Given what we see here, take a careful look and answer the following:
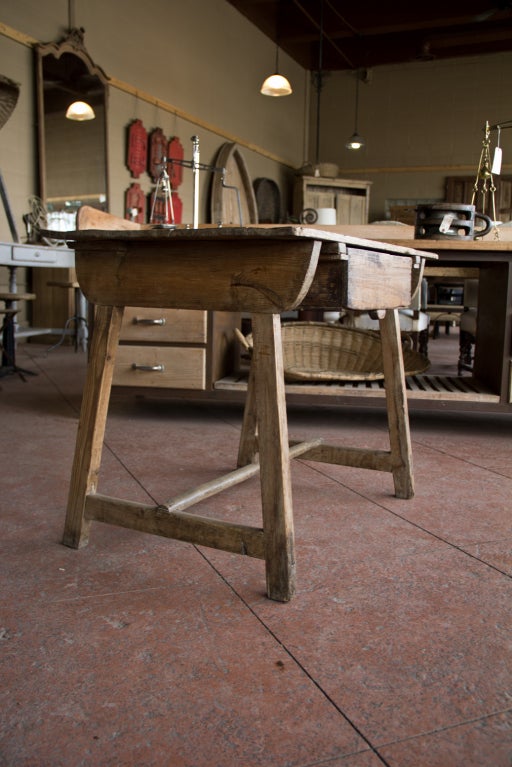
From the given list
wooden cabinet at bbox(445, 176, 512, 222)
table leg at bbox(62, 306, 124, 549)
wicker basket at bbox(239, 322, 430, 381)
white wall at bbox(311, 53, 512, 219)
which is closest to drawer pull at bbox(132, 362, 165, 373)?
wicker basket at bbox(239, 322, 430, 381)

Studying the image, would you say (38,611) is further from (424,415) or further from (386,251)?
(424,415)

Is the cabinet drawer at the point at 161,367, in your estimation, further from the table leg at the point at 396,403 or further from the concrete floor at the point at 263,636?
the table leg at the point at 396,403

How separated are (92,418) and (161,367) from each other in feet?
4.66

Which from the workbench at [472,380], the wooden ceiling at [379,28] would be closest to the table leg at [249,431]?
the workbench at [472,380]

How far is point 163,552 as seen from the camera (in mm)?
1398

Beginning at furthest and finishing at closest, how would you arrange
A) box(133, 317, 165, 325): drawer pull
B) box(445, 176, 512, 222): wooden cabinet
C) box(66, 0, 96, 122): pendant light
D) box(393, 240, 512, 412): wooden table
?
box(445, 176, 512, 222): wooden cabinet
box(66, 0, 96, 122): pendant light
box(133, 317, 165, 325): drawer pull
box(393, 240, 512, 412): wooden table

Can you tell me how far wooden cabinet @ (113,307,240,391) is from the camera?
2.78m

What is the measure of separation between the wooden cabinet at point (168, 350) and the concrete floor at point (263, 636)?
88cm

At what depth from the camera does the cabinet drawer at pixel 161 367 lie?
9.14 feet

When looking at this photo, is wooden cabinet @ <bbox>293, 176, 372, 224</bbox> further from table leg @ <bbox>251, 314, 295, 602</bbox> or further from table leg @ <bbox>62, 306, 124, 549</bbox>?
table leg @ <bbox>251, 314, 295, 602</bbox>

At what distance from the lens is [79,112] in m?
6.23

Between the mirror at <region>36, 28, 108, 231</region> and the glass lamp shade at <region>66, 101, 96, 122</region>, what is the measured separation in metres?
0.03

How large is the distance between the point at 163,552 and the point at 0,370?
301 cm

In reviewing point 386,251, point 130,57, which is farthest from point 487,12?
point 386,251
